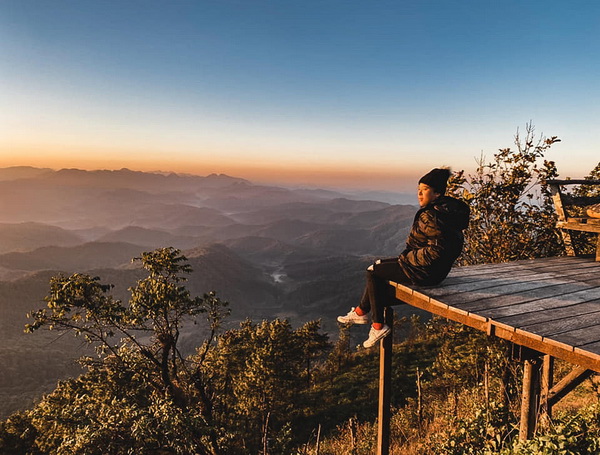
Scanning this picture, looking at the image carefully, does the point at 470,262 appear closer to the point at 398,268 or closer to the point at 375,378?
the point at 398,268

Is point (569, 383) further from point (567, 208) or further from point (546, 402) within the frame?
point (567, 208)

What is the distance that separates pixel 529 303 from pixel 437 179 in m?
1.91

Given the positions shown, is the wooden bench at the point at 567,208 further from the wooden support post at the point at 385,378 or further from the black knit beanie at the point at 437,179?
the wooden support post at the point at 385,378

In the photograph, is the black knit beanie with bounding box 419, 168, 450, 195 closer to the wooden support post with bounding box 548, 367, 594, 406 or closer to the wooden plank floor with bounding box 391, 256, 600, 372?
the wooden plank floor with bounding box 391, 256, 600, 372

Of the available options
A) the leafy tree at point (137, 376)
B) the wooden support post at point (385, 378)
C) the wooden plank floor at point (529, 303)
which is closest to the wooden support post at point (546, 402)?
the wooden plank floor at point (529, 303)

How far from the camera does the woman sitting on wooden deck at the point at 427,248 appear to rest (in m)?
4.24

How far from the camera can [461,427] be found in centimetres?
553

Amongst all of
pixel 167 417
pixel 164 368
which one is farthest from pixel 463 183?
pixel 164 368

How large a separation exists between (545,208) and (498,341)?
4311 millimetres

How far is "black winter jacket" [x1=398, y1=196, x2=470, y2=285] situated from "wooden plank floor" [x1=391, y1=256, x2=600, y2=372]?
0.25 meters

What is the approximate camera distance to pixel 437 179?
4.39 metres

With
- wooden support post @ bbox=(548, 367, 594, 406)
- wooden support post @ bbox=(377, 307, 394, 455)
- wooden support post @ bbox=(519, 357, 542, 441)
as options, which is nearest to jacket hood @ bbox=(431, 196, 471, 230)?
wooden support post @ bbox=(377, 307, 394, 455)

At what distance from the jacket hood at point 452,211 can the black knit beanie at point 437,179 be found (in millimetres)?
150

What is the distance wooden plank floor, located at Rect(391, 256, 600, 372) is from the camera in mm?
3080
